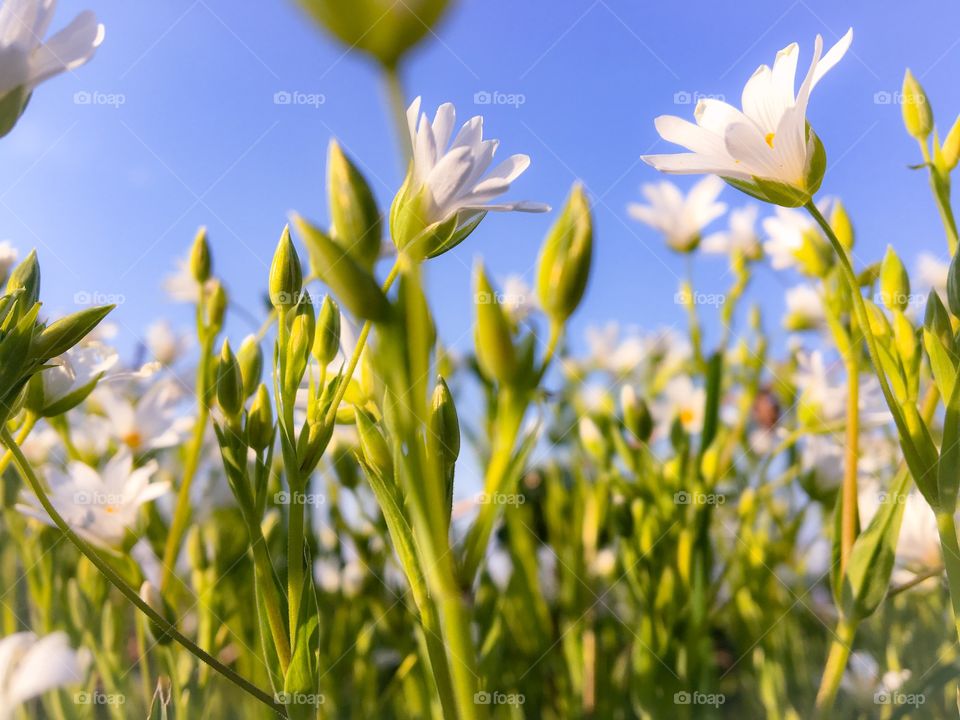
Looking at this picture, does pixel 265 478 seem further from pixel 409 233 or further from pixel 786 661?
pixel 786 661

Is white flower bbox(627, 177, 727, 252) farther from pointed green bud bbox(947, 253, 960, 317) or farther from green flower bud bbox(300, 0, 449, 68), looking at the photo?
green flower bud bbox(300, 0, 449, 68)

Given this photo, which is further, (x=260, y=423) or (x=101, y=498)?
(x=101, y=498)

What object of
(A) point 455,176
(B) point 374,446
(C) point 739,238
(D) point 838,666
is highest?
(C) point 739,238

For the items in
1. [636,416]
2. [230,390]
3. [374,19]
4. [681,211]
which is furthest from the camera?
[681,211]

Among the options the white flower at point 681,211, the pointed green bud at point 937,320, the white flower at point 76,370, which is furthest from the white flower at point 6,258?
the white flower at point 681,211

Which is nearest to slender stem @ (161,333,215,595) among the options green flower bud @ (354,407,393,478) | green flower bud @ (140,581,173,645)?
green flower bud @ (140,581,173,645)

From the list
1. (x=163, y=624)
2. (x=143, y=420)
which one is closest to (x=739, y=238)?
(x=143, y=420)

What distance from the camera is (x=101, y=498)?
57cm

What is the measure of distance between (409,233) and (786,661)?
30.2 inches

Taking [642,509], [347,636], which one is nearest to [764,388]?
[642,509]

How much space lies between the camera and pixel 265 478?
0.38 meters

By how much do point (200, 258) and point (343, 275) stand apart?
1.40ft

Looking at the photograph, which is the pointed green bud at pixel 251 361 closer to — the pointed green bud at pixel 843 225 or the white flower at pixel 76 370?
the white flower at pixel 76 370

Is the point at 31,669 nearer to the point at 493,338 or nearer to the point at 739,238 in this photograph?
the point at 493,338
